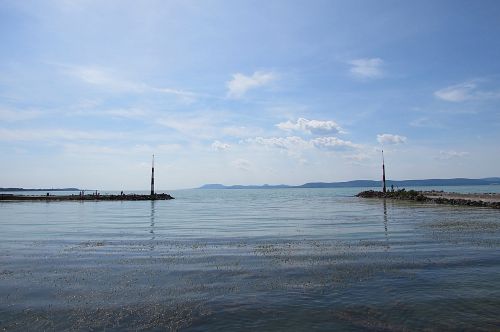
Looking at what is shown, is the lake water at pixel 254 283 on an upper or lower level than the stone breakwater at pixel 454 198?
lower

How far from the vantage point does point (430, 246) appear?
66.8 feet

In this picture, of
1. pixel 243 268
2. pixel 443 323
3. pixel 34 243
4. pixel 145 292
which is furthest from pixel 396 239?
pixel 34 243

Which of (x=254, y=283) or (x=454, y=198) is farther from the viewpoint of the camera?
(x=454, y=198)

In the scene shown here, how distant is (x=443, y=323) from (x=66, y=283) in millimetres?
11830

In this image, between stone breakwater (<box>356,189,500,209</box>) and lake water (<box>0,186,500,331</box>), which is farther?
stone breakwater (<box>356,189,500,209</box>)

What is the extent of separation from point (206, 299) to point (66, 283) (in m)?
5.43

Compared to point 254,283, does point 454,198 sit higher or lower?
higher

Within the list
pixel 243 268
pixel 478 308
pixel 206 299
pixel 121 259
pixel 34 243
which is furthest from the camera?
pixel 34 243

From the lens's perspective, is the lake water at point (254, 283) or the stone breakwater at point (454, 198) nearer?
the lake water at point (254, 283)

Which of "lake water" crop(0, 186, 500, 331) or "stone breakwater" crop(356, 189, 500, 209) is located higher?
"stone breakwater" crop(356, 189, 500, 209)

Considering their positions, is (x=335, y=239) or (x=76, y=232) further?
(x=76, y=232)

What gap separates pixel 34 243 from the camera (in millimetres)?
22844

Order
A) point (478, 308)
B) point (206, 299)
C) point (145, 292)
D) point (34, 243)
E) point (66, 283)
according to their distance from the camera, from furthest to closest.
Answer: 1. point (34, 243)
2. point (66, 283)
3. point (145, 292)
4. point (206, 299)
5. point (478, 308)

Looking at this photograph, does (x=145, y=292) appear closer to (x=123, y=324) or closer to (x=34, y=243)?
(x=123, y=324)
